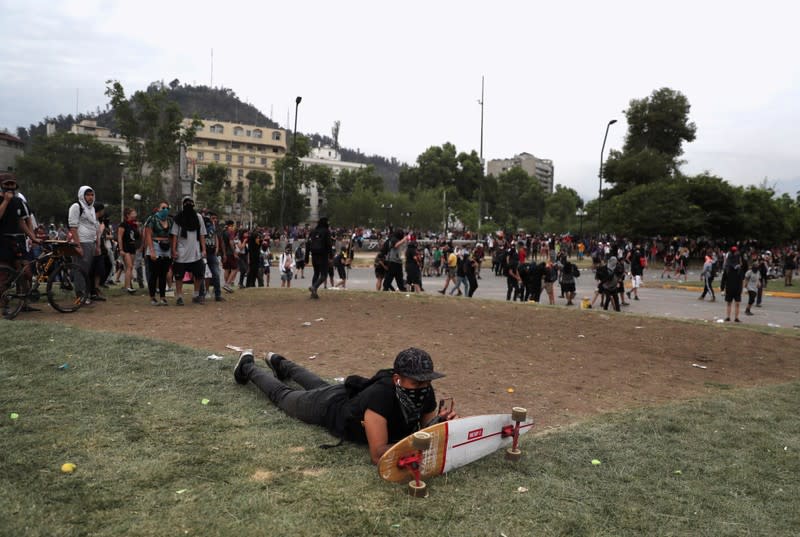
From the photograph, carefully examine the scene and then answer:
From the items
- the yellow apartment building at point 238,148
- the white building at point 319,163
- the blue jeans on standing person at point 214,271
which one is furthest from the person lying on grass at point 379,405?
the white building at point 319,163

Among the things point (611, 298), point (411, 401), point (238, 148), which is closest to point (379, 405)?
point (411, 401)

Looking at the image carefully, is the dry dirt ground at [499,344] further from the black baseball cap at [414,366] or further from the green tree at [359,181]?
the green tree at [359,181]

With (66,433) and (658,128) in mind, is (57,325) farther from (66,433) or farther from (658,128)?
(658,128)

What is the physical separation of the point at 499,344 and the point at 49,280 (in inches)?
274

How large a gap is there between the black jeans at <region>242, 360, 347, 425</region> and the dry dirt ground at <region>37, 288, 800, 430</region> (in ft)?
3.57

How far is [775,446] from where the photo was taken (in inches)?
196

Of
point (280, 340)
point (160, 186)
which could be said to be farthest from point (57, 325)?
point (160, 186)

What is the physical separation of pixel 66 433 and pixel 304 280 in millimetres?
20935

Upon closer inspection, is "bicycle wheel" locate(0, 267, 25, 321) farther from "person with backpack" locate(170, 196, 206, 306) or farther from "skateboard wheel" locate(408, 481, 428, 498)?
"skateboard wheel" locate(408, 481, 428, 498)

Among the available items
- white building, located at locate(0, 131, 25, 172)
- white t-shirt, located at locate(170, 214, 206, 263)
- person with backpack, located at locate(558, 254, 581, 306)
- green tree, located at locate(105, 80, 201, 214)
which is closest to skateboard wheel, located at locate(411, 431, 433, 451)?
white t-shirt, located at locate(170, 214, 206, 263)

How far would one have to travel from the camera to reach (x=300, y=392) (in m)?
4.93

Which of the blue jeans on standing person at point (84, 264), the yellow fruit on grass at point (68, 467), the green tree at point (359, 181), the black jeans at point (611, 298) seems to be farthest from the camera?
the green tree at point (359, 181)

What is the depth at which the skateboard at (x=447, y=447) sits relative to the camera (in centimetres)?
356

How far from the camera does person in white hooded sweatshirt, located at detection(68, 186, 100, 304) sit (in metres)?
9.19
